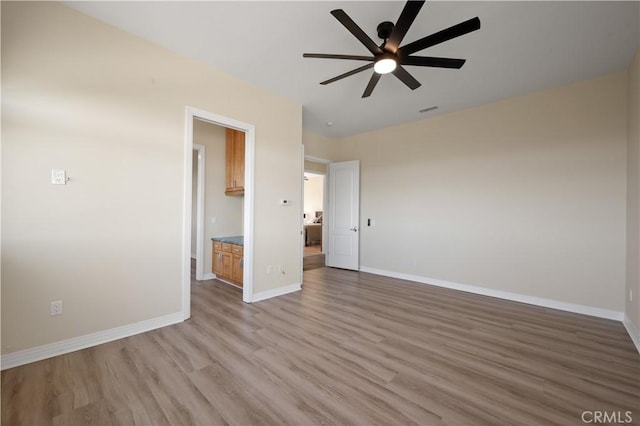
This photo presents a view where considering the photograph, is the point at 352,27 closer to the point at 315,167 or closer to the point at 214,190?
the point at 214,190

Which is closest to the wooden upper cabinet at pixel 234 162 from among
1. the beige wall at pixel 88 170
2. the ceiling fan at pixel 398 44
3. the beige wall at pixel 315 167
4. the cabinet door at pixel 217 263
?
the cabinet door at pixel 217 263

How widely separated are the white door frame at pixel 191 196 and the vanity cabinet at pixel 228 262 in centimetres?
58

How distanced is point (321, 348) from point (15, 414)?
202 cm

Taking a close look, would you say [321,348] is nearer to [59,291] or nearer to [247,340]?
[247,340]

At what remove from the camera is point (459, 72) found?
3203 mm

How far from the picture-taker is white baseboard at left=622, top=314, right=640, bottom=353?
8.28 ft

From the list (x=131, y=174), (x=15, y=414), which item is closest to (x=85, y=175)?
(x=131, y=174)

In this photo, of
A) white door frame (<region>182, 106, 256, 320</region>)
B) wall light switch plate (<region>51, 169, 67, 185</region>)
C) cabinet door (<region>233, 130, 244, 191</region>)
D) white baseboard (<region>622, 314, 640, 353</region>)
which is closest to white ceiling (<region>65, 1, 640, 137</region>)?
white door frame (<region>182, 106, 256, 320</region>)

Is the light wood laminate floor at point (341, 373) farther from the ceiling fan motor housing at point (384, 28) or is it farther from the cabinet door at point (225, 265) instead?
the ceiling fan motor housing at point (384, 28)

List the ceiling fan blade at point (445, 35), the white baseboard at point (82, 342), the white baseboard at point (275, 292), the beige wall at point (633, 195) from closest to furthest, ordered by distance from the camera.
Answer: the ceiling fan blade at point (445, 35), the white baseboard at point (82, 342), the beige wall at point (633, 195), the white baseboard at point (275, 292)

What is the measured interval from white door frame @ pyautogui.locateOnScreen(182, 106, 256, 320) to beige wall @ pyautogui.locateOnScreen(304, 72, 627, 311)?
9.42 feet

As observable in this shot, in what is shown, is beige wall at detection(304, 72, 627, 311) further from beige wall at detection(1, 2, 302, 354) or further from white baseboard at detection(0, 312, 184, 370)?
white baseboard at detection(0, 312, 184, 370)

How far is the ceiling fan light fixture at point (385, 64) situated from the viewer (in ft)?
7.43

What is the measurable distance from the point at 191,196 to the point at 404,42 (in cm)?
281
